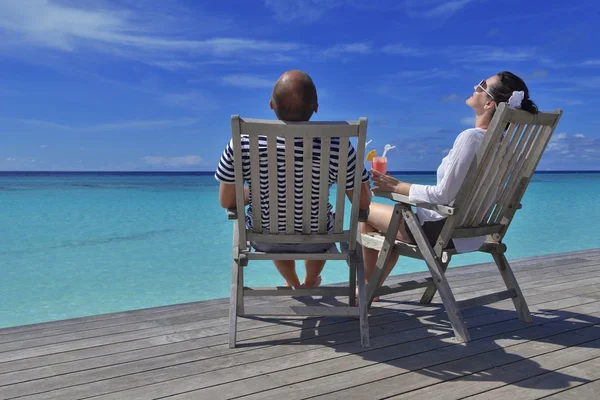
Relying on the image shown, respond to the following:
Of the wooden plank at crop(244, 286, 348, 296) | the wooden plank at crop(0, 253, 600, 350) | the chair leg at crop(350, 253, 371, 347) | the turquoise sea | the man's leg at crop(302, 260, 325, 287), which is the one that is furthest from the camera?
the turquoise sea

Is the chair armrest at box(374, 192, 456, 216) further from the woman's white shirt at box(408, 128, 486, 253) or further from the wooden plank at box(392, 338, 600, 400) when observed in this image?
the wooden plank at box(392, 338, 600, 400)

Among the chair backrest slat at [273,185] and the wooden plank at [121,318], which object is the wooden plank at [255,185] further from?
the wooden plank at [121,318]

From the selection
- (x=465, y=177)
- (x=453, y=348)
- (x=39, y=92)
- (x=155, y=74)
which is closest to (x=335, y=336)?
(x=453, y=348)

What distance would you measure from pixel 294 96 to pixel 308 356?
1213mm

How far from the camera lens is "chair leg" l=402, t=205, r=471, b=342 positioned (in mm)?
2793

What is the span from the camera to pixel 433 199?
2834mm

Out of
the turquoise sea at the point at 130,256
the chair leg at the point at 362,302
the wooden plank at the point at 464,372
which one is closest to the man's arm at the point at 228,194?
the chair leg at the point at 362,302

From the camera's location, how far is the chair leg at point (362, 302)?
270cm

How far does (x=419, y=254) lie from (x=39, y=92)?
6524cm

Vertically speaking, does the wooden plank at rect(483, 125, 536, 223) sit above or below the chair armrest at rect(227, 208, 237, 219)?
above

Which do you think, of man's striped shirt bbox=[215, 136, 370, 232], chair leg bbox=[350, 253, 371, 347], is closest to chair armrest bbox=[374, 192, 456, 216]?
man's striped shirt bbox=[215, 136, 370, 232]

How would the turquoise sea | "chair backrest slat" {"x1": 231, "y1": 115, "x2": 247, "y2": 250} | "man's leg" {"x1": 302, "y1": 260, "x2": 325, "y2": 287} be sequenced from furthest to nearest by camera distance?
the turquoise sea < "man's leg" {"x1": 302, "y1": 260, "x2": 325, "y2": 287} < "chair backrest slat" {"x1": 231, "y1": 115, "x2": 247, "y2": 250}

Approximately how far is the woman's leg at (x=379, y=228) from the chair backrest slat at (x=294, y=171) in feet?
1.74

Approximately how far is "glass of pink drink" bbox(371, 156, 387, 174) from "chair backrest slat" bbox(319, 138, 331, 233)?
1.71ft
